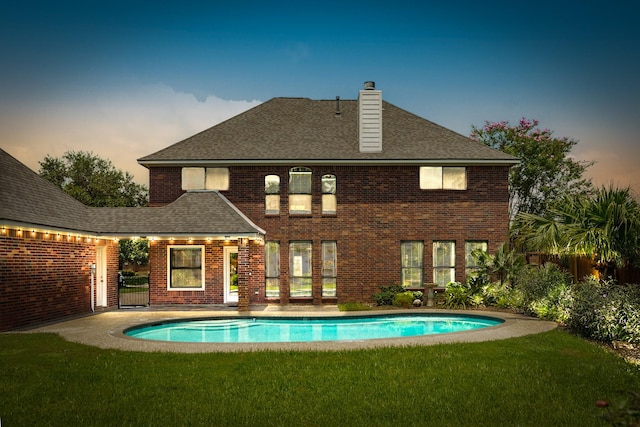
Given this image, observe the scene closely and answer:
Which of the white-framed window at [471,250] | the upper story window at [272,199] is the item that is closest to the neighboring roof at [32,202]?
the upper story window at [272,199]

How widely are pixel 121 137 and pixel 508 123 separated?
25.0 meters

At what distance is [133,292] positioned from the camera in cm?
3064

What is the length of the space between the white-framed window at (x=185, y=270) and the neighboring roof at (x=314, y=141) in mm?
3365

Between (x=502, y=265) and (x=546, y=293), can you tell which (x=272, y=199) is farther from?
(x=546, y=293)

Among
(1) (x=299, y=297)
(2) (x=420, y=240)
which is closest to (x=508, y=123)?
(2) (x=420, y=240)

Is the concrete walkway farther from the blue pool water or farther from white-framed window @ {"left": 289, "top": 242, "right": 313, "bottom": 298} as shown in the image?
white-framed window @ {"left": 289, "top": 242, "right": 313, "bottom": 298}

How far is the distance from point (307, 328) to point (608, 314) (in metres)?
7.97

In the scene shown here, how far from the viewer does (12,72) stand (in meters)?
20.5

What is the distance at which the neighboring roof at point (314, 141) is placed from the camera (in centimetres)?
2081

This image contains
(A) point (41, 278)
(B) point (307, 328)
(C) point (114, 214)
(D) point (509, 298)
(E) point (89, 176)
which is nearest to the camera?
(A) point (41, 278)

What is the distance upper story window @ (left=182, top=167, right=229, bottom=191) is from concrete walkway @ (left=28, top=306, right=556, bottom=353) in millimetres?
4788

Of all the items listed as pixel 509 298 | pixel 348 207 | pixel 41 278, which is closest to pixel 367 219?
pixel 348 207

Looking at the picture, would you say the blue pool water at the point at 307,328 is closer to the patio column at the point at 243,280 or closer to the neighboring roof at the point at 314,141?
the patio column at the point at 243,280

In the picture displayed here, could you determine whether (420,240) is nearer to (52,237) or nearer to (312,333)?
(312,333)
